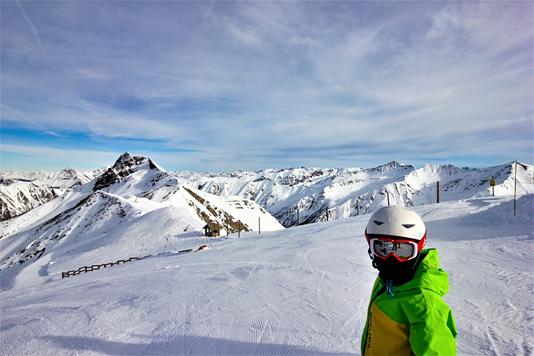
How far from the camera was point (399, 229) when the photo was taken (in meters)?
2.88

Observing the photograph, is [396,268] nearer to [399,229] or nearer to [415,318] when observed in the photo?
[399,229]

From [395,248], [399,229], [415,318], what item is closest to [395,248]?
[395,248]

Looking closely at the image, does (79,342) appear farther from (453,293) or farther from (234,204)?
(234,204)

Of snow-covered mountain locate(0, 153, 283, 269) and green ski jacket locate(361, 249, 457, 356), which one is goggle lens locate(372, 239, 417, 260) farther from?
snow-covered mountain locate(0, 153, 283, 269)

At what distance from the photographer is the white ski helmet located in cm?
285

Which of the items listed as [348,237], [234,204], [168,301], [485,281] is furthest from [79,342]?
[234,204]

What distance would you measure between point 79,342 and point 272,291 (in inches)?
206

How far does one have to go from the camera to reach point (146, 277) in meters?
11.8

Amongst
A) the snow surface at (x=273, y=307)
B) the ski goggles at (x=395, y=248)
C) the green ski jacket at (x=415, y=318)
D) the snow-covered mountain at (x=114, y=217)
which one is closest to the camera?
the green ski jacket at (x=415, y=318)

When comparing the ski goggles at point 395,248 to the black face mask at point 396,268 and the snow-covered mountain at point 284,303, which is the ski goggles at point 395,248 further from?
the snow-covered mountain at point 284,303

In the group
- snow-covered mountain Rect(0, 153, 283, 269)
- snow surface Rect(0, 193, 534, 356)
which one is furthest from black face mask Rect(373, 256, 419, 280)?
snow-covered mountain Rect(0, 153, 283, 269)

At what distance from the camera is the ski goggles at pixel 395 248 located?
9.13ft

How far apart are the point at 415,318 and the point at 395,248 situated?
75 centimetres

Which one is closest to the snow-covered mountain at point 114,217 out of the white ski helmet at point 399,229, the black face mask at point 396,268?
the white ski helmet at point 399,229
